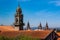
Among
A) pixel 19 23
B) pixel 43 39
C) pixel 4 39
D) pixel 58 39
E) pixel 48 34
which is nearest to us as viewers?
pixel 4 39

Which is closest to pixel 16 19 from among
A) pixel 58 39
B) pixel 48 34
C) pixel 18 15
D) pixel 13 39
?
pixel 18 15

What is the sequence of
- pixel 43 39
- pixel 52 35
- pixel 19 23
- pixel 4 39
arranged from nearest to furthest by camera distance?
pixel 4 39 → pixel 43 39 → pixel 52 35 → pixel 19 23

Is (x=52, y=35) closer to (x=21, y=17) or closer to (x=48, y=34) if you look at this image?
(x=48, y=34)

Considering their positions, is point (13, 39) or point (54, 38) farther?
point (54, 38)

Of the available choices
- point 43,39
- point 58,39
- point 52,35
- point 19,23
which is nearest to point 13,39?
point 43,39

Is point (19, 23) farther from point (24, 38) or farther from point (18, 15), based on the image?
point (24, 38)

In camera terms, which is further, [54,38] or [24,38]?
[54,38]

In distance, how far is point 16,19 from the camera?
230ft

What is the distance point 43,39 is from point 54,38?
9.30 metres

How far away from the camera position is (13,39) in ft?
117

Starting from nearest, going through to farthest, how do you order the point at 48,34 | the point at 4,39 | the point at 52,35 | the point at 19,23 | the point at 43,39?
the point at 4,39 < the point at 43,39 < the point at 48,34 < the point at 52,35 < the point at 19,23

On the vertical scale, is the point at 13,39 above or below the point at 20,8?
below

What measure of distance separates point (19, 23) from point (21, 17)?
2388 millimetres

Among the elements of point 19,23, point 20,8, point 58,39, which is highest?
point 20,8
